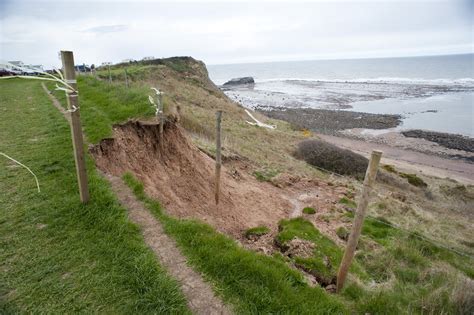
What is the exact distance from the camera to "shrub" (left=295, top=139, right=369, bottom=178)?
18.2 m

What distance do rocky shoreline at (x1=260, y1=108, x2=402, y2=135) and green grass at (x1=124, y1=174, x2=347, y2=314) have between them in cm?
3009

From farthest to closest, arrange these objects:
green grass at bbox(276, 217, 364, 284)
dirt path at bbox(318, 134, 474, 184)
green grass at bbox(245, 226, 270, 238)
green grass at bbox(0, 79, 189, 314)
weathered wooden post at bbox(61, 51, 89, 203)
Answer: dirt path at bbox(318, 134, 474, 184), green grass at bbox(245, 226, 270, 238), green grass at bbox(276, 217, 364, 284), weathered wooden post at bbox(61, 51, 89, 203), green grass at bbox(0, 79, 189, 314)

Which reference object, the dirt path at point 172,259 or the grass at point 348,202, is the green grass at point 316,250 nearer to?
the dirt path at point 172,259

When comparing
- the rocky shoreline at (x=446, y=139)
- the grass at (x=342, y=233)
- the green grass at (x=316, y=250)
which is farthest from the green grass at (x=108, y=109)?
the rocky shoreline at (x=446, y=139)

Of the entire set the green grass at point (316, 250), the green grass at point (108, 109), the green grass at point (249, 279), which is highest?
the green grass at point (108, 109)

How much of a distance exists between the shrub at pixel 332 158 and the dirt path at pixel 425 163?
4.97 meters

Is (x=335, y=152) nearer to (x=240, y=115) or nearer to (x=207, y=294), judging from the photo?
(x=240, y=115)

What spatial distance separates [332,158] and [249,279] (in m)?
16.2

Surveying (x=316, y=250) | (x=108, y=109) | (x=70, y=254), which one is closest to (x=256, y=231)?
(x=316, y=250)

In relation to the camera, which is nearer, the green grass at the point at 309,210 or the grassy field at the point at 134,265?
the grassy field at the point at 134,265

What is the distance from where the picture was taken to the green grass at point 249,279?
148 inches

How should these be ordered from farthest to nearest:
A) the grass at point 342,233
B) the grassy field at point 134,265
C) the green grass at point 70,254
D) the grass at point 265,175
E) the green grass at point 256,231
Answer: the grass at point 265,175, the grass at point 342,233, the green grass at point 256,231, the grassy field at point 134,265, the green grass at point 70,254

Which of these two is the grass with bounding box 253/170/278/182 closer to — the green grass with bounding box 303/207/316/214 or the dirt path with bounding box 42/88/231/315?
the green grass with bounding box 303/207/316/214

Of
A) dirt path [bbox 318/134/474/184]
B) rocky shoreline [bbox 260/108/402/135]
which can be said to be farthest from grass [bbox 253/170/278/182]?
rocky shoreline [bbox 260/108/402/135]
